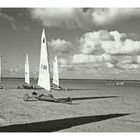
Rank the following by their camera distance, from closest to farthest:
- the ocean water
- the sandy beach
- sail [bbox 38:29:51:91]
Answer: the sandy beach < sail [bbox 38:29:51:91] < the ocean water

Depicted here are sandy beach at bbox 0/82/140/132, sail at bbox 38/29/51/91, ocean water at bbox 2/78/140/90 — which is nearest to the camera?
sandy beach at bbox 0/82/140/132

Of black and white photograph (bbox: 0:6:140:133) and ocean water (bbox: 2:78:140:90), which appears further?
ocean water (bbox: 2:78:140:90)

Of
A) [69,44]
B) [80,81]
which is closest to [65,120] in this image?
[69,44]

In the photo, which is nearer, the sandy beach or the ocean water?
the sandy beach

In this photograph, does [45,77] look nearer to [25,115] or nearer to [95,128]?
[25,115]

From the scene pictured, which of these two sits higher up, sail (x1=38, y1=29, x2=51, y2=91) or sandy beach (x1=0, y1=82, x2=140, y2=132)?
sail (x1=38, y1=29, x2=51, y2=91)

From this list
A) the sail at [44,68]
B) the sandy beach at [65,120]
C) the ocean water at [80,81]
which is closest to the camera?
the sandy beach at [65,120]

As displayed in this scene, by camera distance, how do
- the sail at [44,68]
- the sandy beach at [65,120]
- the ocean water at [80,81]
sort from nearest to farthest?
1. the sandy beach at [65,120]
2. the sail at [44,68]
3. the ocean water at [80,81]

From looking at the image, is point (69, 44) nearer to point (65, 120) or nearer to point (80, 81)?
point (65, 120)

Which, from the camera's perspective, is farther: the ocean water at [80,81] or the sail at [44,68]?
the ocean water at [80,81]

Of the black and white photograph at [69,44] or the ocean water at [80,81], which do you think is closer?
the black and white photograph at [69,44]

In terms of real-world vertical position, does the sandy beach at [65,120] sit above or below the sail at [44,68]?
below
